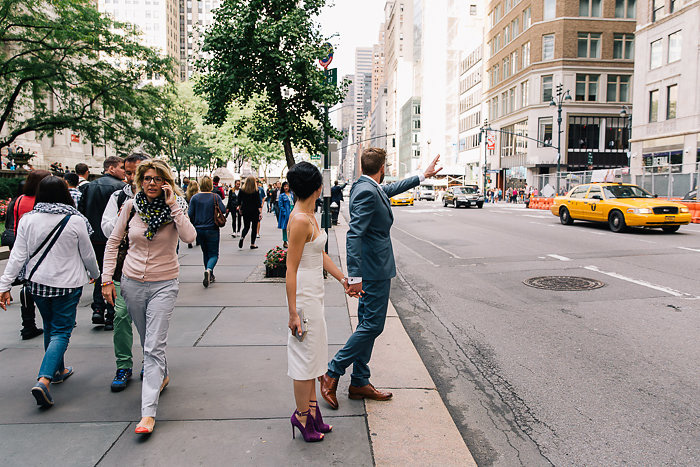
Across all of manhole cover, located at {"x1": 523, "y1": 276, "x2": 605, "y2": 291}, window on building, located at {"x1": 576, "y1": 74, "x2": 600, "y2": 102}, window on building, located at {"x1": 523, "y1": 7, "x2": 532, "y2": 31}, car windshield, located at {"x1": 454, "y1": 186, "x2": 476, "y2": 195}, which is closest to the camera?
manhole cover, located at {"x1": 523, "y1": 276, "x2": 605, "y2": 291}

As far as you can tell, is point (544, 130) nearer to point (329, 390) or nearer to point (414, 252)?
point (414, 252)

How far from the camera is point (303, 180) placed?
327cm

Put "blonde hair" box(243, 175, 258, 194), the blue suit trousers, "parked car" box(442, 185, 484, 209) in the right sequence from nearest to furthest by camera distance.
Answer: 1. the blue suit trousers
2. "blonde hair" box(243, 175, 258, 194)
3. "parked car" box(442, 185, 484, 209)

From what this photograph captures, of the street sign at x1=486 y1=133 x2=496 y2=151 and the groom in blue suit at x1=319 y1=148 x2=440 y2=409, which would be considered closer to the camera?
the groom in blue suit at x1=319 y1=148 x2=440 y2=409

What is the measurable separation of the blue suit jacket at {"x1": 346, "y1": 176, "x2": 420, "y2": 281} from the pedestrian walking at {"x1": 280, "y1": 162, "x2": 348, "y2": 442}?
1.68 ft

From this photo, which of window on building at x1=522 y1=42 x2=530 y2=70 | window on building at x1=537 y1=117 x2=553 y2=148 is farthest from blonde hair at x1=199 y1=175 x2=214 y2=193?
window on building at x1=522 y1=42 x2=530 y2=70

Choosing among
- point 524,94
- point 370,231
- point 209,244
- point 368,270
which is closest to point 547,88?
point 524,94

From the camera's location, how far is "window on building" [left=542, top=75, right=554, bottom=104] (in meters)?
57.6

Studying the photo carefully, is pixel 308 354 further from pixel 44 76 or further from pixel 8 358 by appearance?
pixel 44 76

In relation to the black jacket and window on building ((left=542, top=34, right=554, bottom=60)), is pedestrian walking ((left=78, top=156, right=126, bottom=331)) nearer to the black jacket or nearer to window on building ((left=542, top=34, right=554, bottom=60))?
the black jacket

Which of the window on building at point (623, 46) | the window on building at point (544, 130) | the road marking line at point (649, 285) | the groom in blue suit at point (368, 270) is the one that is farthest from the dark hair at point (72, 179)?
the window on building at point (623, 46)

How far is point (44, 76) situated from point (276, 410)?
821 inches

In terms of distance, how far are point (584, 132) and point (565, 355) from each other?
58430 mm

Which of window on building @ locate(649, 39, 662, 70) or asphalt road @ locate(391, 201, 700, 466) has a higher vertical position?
window on building @ locate(649, 39, 662, 70)
